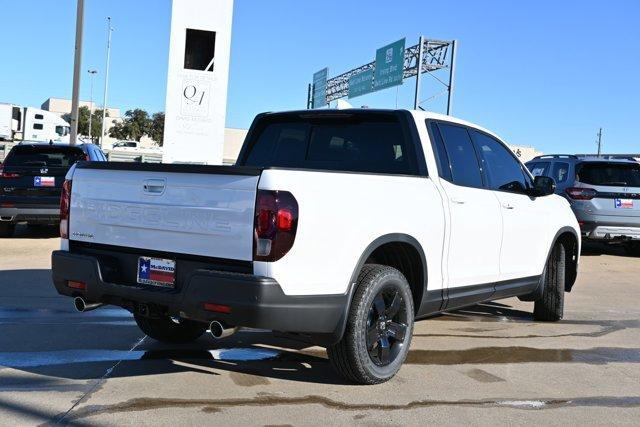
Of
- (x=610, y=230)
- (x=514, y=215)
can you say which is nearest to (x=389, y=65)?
(x=610, y=230)

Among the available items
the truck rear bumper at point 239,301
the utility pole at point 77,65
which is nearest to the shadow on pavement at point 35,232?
the utility pole at point 77,65

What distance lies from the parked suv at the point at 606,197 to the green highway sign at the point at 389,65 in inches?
825

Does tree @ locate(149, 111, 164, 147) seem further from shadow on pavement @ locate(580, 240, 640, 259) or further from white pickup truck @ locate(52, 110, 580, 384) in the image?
white pickup truck @ locate(52, 110, 580, 384)

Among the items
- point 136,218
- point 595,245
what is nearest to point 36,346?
point 136,218

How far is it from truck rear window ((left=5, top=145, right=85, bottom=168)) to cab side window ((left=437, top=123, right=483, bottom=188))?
8.25m

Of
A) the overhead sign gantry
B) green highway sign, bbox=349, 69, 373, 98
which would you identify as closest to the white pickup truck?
the overhead sign gantry

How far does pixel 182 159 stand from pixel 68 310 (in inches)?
299

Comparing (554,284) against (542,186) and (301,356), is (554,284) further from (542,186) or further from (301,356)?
(301,356)

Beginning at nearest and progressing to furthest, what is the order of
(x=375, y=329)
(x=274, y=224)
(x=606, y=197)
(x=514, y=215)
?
(x=274, y=224) → (x=375, y=329) → (x=514, y=215) → (x=606, y=197)

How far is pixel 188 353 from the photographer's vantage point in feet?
17.7

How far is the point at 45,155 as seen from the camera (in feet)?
39.0

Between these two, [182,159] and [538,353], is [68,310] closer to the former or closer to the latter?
[538,353]

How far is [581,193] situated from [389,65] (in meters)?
22.9

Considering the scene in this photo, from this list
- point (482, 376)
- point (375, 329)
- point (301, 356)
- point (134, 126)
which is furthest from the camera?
point (134, 126)
